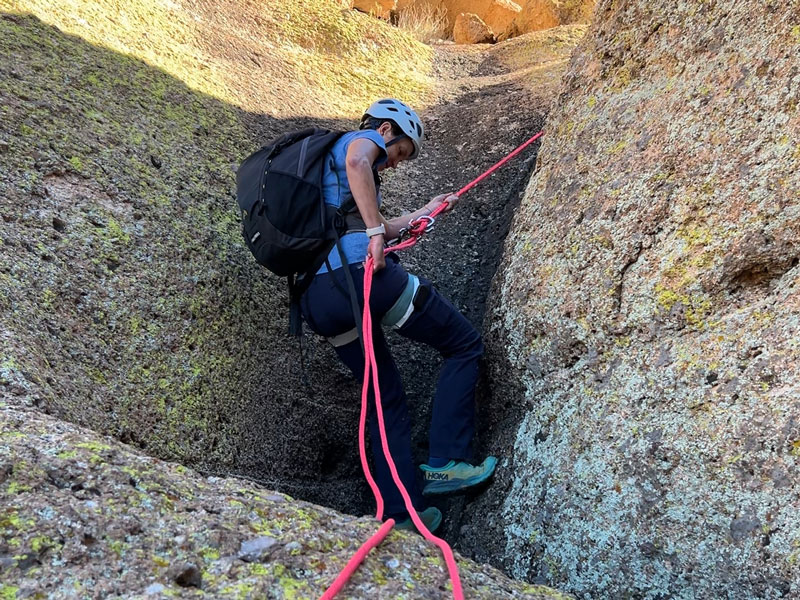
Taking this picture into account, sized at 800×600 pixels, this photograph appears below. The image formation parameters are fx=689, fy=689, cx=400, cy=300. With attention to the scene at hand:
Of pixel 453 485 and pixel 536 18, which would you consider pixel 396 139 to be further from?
pixel 536 18

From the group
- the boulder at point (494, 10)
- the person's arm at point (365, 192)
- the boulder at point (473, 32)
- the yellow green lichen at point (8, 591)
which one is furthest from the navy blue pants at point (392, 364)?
the boulder at point (494, 10)

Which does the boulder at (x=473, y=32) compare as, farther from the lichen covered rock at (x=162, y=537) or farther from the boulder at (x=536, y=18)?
the lichen covered rock at (x=162, y=537)

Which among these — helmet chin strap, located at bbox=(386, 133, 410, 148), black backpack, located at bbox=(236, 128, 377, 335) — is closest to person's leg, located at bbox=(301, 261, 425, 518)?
black backpack, located at bbox=(236, 128, 377, 335)

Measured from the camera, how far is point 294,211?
13.3 feet

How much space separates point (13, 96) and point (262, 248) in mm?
2142

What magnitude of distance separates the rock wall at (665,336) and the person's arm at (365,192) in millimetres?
1088

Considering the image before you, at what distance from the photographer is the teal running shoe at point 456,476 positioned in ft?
13.5

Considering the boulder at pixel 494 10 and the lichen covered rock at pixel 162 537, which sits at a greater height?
the boulder at pixel 494 10

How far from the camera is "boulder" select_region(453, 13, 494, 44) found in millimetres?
11008

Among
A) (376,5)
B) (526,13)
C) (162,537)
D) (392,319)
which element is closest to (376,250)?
(392,319)

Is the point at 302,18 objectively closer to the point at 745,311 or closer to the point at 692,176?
the point at 692,176

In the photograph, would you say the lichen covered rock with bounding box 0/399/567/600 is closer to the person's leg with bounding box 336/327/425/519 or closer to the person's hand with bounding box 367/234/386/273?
the person's leg with bounding box 336/327/425/519

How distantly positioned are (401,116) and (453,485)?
7.65 feet

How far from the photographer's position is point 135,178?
476cm
